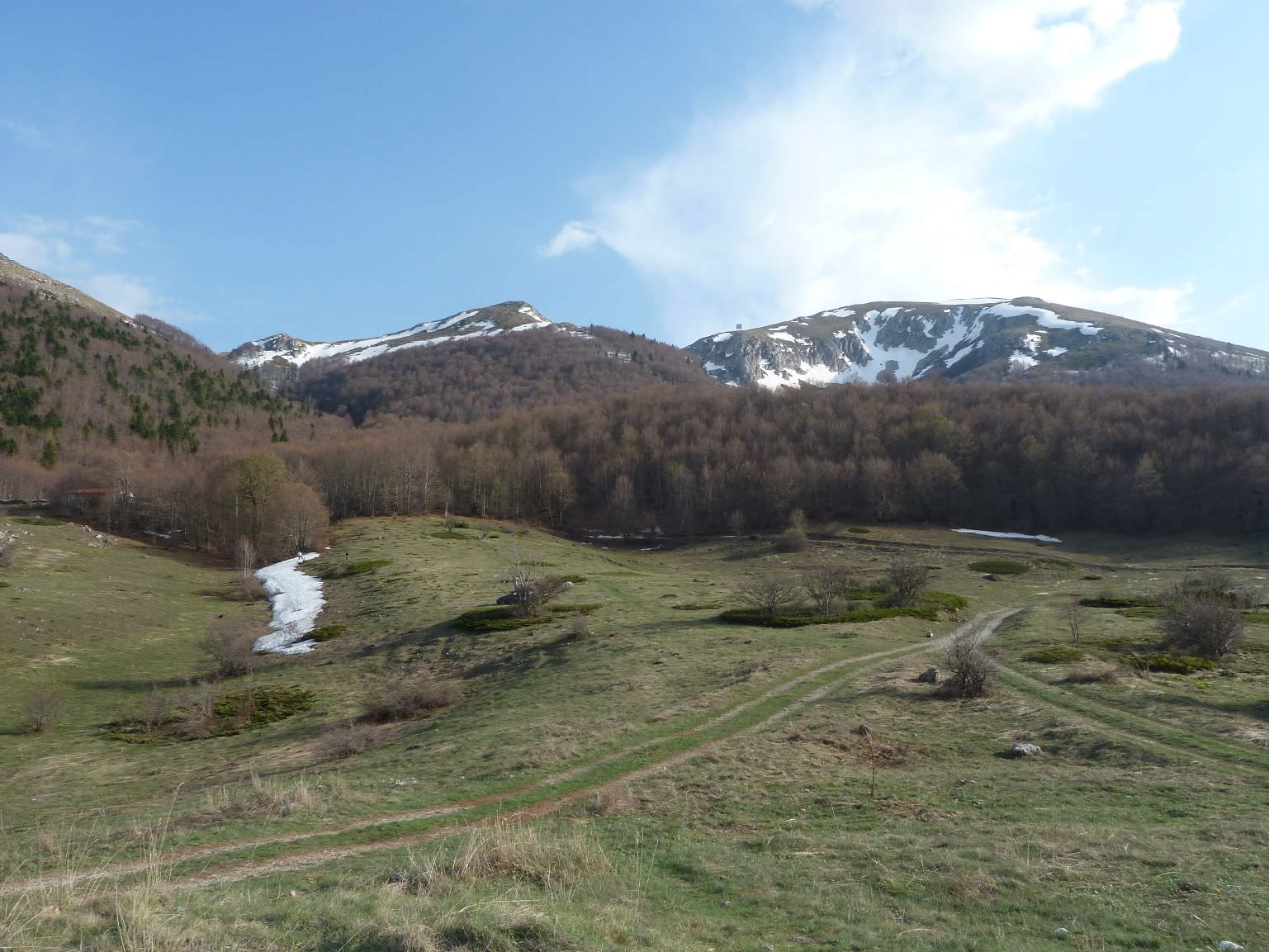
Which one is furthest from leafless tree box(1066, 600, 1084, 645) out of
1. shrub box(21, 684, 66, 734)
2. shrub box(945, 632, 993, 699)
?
shrub box(21, 684, 66, 734)

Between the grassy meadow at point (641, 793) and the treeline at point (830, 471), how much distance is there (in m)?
63.8

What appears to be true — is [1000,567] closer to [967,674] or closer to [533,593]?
[533,593]

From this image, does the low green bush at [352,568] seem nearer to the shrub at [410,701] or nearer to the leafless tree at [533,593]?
the leafless tree at [533,593]

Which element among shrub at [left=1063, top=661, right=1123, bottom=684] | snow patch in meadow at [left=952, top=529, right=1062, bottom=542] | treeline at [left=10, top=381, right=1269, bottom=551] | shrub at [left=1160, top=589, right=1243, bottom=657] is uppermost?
treeline at [left=10, top=381, right=1269, bottom=551]

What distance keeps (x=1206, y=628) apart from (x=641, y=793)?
27254 millimetres

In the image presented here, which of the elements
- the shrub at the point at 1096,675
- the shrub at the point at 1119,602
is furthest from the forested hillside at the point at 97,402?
the shrub at the point at 1119,602

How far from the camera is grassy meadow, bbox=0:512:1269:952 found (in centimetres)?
820

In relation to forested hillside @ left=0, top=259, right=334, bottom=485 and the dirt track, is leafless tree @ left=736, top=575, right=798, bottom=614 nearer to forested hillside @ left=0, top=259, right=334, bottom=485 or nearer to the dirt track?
the dirt track

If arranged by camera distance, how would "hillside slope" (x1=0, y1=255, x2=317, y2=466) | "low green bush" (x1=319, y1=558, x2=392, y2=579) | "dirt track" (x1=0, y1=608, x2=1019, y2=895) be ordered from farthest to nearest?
"hillside slope" (x1=0, y1=255, x2=317, y2=466) < "low green bush" (x1=319, y1=558, x2=392, y2=579) < "dirt track" (x1=0, y1=608, x2=1019, y2=895)

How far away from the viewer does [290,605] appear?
54812mm

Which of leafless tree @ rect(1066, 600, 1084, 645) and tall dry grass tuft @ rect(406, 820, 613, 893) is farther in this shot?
leafless tree @ rect(1066, 600, 1084, 645)

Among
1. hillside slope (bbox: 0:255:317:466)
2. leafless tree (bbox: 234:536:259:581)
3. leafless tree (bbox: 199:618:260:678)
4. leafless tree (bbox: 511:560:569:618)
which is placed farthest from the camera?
hillside slope (bbox: 0:255:317:466)

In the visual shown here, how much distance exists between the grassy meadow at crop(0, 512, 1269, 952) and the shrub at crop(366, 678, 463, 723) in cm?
43

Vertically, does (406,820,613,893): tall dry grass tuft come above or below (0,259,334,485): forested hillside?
below
